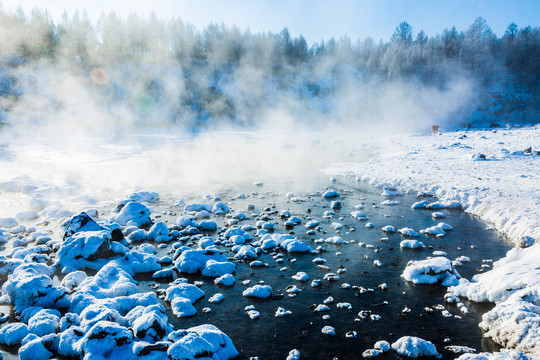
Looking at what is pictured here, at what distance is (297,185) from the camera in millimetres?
20172

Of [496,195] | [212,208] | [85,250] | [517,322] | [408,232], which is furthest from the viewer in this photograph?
[212,208]

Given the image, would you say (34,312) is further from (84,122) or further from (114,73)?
(114,73)

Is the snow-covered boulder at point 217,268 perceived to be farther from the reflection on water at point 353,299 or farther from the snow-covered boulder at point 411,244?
the snow-covered boulder at point 411,244

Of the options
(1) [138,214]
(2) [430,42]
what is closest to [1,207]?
(1) [138,214]

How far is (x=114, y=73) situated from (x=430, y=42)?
7451 cm

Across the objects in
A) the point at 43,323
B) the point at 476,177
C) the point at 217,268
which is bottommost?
the point at 217,268

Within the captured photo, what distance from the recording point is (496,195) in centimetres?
1417

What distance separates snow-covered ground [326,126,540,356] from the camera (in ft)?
21.6

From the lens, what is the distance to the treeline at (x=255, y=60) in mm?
64688

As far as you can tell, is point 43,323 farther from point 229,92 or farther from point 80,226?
point 229,92

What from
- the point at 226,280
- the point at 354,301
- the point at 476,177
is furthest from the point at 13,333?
the point at 476,177

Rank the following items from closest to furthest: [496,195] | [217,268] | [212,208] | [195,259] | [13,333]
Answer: [13,333]
[217,268]
[195,259]
[496,195]
[212,208]

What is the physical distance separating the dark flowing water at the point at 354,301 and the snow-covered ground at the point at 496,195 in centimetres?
47

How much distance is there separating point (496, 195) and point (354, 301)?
1019cm
